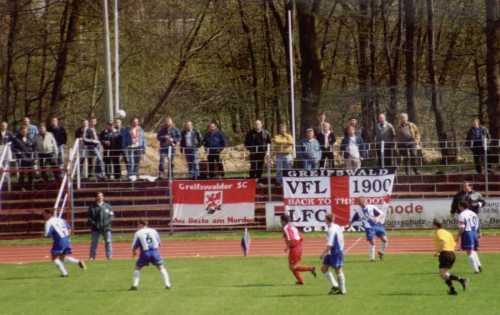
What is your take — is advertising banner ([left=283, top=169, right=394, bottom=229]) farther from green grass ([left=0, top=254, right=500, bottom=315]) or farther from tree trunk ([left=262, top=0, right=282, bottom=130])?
tree trunk ([left=262, top=0, right=282, bottom=130])

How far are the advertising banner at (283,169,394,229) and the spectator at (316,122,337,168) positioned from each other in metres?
0.65

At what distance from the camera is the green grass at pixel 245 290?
21062mm

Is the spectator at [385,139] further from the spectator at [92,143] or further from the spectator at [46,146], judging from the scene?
the spectator at [46,146]

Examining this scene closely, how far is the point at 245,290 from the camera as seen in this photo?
23906mm

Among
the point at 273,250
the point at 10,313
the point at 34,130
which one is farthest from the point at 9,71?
the point at 10,313

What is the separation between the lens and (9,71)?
4778 cm

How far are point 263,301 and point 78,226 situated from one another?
16295 millimetres

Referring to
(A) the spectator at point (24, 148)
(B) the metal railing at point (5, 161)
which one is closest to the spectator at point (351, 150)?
(A) the spectator at point (24, 148)

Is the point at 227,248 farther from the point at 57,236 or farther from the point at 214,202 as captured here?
the point at 57,236

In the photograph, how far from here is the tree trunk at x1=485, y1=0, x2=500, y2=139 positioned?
139 ft

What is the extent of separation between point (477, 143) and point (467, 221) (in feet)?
36.6

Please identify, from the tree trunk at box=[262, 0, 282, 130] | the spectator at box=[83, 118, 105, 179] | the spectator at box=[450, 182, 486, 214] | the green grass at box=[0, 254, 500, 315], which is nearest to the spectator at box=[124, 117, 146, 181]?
the spectator at box=[83, 118, 105, 179]

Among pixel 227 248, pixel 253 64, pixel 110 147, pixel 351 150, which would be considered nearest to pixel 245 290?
pixel 227 248

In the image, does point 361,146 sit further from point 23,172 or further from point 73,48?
point 73,48
